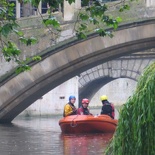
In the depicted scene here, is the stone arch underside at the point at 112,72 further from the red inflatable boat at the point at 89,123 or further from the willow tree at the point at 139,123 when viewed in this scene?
the willow tree at the point at 139,123

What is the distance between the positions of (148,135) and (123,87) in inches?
2243

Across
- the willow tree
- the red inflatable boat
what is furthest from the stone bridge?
the willow tree

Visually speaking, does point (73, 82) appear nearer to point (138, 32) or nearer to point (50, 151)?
point (138, 32)

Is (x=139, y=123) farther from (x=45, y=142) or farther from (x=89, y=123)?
(x=89, y=123)

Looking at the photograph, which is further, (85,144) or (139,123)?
(85,144)

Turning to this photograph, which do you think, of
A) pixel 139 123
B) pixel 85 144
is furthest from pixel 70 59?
pixel 139 123

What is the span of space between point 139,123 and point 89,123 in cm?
1819

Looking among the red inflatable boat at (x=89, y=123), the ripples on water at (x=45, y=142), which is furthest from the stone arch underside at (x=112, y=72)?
the red inflatable boat at (x=89, y=123)

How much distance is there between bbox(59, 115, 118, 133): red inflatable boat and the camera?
26938 mm

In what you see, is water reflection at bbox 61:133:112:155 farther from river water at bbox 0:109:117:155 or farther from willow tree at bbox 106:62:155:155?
willow tree at bbox 106:62:155:155

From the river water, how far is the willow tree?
9781 mm

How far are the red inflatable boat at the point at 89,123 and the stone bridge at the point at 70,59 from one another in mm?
2130

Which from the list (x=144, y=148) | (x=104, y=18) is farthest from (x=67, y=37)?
(x=144, y=148)

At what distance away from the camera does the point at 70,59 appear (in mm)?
28219
